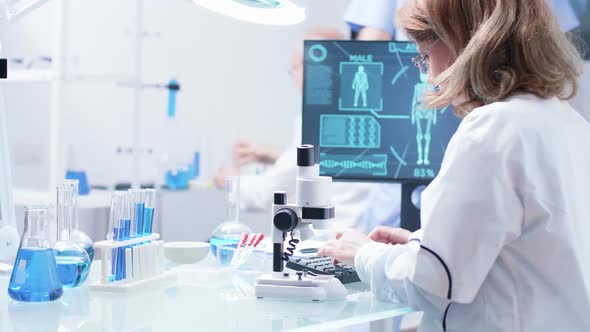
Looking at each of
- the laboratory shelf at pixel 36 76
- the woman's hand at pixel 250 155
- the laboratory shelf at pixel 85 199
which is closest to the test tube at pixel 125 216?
the laboratory shelf at pixel 85 199

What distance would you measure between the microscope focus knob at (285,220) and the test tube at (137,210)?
0.26 metres

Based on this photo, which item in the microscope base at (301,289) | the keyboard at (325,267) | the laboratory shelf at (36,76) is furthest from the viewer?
the laboratory shelf at (36,76)

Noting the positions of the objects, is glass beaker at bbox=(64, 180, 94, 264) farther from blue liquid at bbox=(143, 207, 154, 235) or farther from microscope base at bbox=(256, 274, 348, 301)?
microscope base at bbox=(256, 274, 348, 301)

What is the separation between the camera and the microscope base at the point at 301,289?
55.0 inches

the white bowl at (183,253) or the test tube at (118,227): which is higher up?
the test tube at (118,227)

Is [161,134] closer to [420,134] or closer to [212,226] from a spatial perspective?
[212,226]

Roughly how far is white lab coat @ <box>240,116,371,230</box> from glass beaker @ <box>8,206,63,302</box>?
1.51 m

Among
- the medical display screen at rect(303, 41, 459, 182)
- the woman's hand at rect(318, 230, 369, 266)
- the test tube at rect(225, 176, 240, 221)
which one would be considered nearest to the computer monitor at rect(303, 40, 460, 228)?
the medical display screen at rect(303, 41, 459, 182)

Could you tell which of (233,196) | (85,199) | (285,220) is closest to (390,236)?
(285,220)

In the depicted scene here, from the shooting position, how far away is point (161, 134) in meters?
4.54

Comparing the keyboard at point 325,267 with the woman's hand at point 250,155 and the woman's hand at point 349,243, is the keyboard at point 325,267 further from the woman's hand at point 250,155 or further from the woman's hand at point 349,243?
the woman's hand at point 250,155

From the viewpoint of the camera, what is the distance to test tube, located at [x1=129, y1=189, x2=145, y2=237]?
4.81 feet

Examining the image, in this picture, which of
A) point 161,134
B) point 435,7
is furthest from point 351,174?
point 161,134

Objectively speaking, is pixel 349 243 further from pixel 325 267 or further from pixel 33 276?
pixel 33 276
